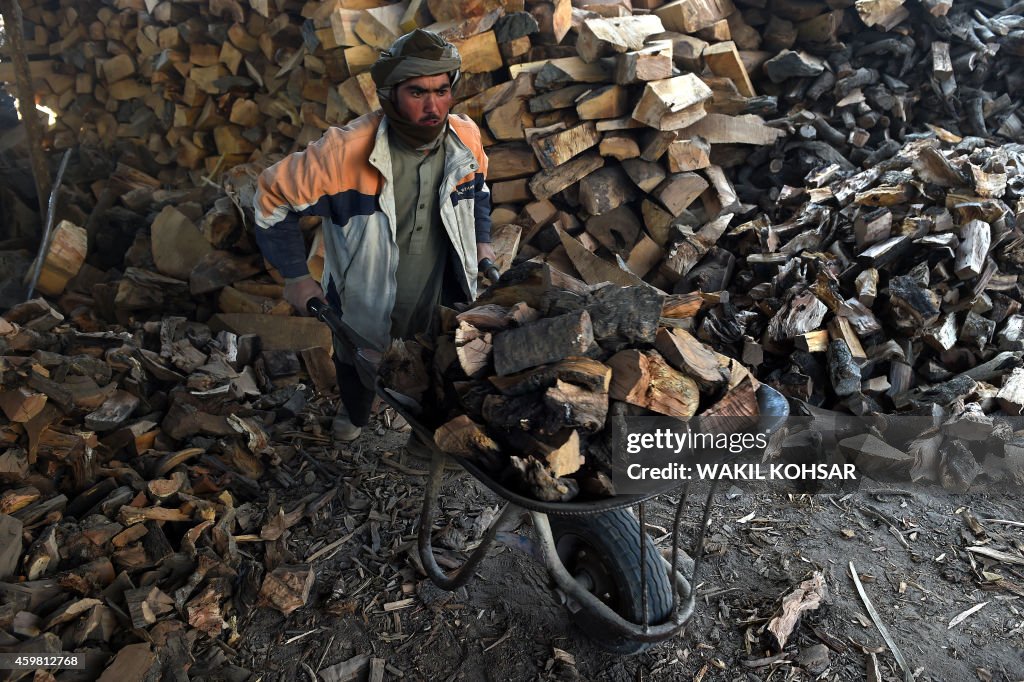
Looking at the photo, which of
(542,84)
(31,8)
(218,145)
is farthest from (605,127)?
(31,8)

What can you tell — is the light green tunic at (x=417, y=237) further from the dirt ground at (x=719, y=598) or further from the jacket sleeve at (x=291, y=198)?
the dirt ground at (x=719, y=598)

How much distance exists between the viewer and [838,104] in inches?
173

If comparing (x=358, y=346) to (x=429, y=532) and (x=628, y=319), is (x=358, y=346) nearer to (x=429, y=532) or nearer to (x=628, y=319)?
(x=429, y=532)

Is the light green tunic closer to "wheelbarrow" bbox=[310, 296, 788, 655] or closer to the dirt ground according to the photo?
"wheelbarrow" bbox=[310, 296, 788, 655]

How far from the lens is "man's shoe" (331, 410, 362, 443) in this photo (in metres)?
3.38

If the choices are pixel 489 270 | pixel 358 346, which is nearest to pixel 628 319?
pixel 358 346

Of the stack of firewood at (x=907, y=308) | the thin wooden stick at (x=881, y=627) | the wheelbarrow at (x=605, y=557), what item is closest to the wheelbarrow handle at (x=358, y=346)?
the wheelbarrow at (x=605, y=557)

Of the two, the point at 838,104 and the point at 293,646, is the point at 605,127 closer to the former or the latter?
the point at 838,104

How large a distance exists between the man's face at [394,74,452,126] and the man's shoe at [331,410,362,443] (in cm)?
169

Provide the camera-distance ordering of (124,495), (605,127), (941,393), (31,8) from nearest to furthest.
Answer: (124,495) < (941,393) < (605,127) < (31,8)

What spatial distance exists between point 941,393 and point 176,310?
436cm

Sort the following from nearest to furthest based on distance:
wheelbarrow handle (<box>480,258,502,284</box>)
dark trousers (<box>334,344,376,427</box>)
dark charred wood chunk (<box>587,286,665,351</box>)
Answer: dark charred wood chunk (<box>587,286,665,351</box>) → wheelbarrow handle (<box>480,258,502,284</box>) → dark trousers (<box>334,344,376,427</box>)

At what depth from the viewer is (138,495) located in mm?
2555

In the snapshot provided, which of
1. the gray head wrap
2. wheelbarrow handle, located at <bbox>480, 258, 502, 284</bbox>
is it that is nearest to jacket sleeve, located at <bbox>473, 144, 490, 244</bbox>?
wheelbarrow handle, located at <bbox>480, 258, 502, 284</bbox>
